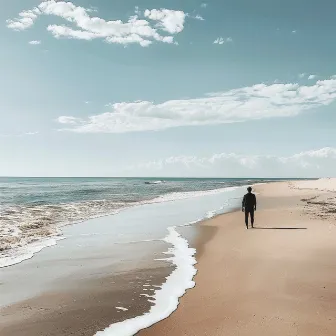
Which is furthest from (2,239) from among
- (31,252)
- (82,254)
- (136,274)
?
(136,274)

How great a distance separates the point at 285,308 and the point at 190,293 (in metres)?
2.02

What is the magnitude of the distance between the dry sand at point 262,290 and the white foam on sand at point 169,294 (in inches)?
7.5

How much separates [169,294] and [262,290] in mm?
2042

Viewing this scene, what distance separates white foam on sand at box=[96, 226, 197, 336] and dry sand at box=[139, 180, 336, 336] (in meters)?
0.19

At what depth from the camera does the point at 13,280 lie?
8680 millimetres

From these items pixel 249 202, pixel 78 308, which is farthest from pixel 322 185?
pixel 78 308

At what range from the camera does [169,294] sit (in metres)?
7.59

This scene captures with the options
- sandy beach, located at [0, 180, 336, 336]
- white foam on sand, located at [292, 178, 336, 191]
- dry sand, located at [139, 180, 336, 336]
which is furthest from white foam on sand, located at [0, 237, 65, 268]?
white foam on sand, located at [292, 178, 336, 191]

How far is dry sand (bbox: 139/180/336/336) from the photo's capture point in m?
5.81

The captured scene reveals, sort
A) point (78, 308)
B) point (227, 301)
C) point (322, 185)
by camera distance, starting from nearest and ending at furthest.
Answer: point (78, 308)
point (227, 301)
point (322, 185)

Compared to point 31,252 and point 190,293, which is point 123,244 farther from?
point 190,293

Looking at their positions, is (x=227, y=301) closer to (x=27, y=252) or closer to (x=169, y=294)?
(x=169, y=294)

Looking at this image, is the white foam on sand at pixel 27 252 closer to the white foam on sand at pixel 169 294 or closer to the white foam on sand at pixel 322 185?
the white foam on sand at pixel 169 294

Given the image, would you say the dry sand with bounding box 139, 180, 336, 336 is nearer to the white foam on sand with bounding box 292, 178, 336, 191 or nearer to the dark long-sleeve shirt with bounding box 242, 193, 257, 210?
the dark long-sleeve shirt with bounding box 242, 193, 257, 210
